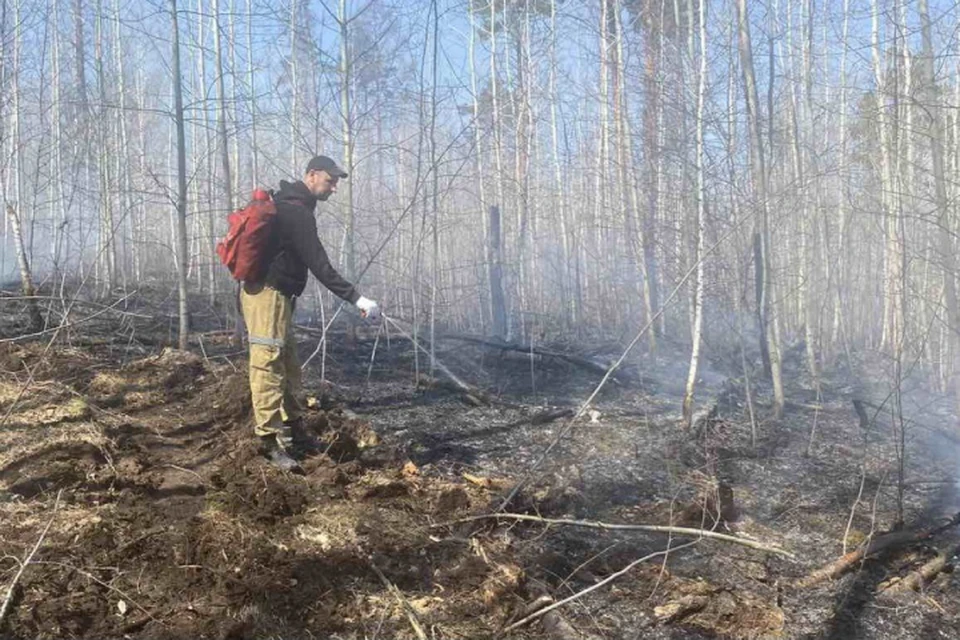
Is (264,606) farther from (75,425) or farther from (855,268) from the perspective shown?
(855,268)

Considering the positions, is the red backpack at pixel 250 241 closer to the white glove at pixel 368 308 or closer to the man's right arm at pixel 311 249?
the man's right arm at pixel 311 249

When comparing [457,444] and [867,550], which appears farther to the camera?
[457,444]

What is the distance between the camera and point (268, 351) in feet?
13.6

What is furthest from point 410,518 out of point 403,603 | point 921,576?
point 921,576

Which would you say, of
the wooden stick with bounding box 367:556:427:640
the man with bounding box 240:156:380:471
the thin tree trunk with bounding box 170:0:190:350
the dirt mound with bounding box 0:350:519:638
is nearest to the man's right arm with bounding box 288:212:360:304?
the man with bounding box 240:156:380:471

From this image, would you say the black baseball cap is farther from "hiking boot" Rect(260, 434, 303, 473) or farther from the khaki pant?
"hiking boot" Rect(260, 434, 303, 473)

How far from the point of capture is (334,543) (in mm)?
3221

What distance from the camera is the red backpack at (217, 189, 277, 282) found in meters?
4.07

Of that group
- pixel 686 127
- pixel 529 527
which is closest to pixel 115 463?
pixel 529 527

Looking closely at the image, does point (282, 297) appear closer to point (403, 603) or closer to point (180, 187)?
point (403, 603)

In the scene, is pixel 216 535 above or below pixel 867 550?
above

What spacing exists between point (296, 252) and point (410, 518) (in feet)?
5.51

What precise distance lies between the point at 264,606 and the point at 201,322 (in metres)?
7.26

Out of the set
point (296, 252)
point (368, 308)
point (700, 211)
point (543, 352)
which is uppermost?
point (700, 211)
